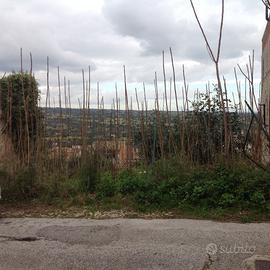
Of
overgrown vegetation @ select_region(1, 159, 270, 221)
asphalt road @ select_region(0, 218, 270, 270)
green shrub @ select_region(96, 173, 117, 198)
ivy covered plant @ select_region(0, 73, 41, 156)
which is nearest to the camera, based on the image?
asphalt road @ select_region(0, 218, 270, 270)

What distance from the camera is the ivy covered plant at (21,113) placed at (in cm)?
817

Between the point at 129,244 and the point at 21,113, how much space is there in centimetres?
642

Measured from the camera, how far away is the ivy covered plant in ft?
26.8

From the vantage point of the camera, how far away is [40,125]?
27.4ft

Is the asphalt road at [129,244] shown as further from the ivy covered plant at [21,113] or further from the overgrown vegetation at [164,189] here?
the ivy covered plant at [21,113]

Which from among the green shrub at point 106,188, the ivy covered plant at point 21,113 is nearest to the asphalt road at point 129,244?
the green shrub at point 106,188

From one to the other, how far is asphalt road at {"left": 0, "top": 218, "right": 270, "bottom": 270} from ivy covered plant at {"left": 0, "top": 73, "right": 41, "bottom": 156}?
2.30 meters

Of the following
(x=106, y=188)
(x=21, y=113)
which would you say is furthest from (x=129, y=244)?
(x=21, y=113)

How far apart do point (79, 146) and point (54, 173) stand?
2.73 ft

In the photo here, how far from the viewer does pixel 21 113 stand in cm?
1068

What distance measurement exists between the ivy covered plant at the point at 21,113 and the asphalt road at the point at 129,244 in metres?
2.30

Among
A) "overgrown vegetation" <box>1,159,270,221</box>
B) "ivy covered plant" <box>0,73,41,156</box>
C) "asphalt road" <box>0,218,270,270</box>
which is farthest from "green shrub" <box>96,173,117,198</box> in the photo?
"ivy covered plant" <box>0,73,41,156</box>

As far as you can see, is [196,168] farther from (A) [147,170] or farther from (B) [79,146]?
(B) [79,146]

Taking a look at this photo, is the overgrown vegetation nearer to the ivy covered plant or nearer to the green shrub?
the green shrub
